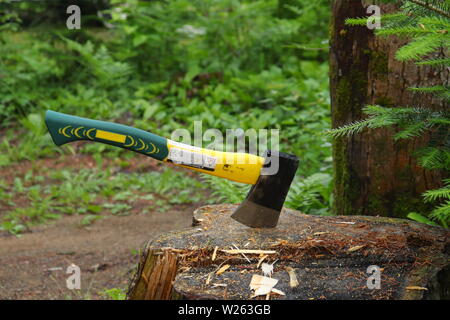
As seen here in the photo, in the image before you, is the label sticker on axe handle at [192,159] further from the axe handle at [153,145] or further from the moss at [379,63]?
the moss at [379,63]

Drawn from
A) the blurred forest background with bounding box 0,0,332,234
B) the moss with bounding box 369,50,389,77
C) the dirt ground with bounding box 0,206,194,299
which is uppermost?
the moss with bounding box 369,50,389,77

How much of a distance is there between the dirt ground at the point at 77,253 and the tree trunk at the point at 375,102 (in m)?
2.13

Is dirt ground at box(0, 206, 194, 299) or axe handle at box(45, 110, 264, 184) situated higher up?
axe handle at box(45, 110, 264, 184)

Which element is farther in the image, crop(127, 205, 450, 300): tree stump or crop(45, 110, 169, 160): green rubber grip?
crop(45, 110, 169, 160): green rubber grip

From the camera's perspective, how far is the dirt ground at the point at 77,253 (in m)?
4.09

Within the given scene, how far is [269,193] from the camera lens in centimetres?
274

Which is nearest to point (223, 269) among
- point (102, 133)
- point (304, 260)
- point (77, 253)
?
point (304, 260)

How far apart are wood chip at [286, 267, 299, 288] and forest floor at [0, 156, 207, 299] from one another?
4.90 ft

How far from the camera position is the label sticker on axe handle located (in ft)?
9.09

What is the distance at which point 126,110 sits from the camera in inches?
293

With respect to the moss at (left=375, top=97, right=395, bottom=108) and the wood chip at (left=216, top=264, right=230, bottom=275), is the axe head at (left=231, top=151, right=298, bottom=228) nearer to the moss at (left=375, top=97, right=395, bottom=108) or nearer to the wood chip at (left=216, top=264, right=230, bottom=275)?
the wood chip at (left=216, top=264, right=230, bottom=275)

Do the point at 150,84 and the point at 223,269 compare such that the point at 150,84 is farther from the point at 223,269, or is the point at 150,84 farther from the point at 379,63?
the point at 223,269

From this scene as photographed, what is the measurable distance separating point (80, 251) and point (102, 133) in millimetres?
2253

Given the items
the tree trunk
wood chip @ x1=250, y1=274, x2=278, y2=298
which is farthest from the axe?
the tree trunk
